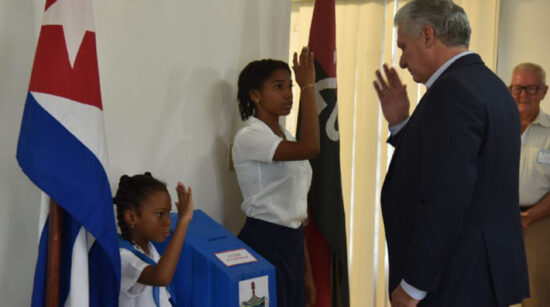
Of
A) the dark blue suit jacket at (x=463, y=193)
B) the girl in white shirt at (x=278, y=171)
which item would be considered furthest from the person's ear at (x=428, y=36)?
the girl in white shirt at (x=278, y=171)

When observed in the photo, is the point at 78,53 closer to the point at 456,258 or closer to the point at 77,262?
the point at 77,262

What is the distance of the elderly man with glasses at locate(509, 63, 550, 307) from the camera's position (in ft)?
10.1

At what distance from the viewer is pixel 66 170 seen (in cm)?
153

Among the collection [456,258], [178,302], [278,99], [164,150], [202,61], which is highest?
[202,61]

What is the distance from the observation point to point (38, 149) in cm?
151

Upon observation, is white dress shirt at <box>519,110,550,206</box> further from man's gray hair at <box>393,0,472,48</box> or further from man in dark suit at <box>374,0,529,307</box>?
man's gray hair at <box>393,0,472,48</box>

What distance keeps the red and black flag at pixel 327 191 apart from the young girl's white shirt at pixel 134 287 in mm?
1059

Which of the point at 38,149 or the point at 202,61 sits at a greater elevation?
the point at 202,61

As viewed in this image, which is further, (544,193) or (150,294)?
(544,193)

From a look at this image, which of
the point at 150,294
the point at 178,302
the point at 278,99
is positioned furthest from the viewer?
the point at 278,99

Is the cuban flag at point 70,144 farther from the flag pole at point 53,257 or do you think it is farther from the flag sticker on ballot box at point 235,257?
the flag sticker on ballot box at point 235,257

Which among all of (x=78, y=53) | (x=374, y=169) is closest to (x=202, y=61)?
(x=78, y=53)

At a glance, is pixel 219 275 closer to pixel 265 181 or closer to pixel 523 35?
pixel 265 181

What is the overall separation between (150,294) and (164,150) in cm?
71
